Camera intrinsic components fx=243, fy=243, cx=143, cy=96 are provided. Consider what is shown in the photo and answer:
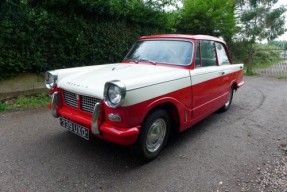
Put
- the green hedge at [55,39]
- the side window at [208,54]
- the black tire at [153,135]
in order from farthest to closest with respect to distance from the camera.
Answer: the green hedge at [55,39]
the side window at [208,54]
the black tire at [153,135]

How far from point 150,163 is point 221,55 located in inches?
112

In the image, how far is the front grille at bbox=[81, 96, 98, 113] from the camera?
302 cm

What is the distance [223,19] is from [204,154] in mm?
10231

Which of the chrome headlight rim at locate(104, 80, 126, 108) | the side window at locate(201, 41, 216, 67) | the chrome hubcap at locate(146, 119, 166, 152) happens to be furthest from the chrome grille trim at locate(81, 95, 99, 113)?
the side window at locate(201, 41, 216, 67)

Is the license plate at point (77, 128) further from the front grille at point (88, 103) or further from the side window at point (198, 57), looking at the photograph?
the side window at point (198, 57)

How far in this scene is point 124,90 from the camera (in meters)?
2.62

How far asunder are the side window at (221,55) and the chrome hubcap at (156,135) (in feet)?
6.93

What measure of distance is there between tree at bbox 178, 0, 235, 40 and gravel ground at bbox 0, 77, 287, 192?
805 centimetres

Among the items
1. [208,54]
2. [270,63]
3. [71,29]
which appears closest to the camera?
[208,54]

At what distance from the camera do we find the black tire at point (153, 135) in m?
3.02

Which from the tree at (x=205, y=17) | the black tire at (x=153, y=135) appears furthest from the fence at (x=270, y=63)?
the black tire at (x=153, y=135)

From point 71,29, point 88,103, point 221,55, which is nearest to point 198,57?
point 221,55

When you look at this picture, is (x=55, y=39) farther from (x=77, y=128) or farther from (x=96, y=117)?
(x=96, y=117)

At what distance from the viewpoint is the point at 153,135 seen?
10.8 ft
